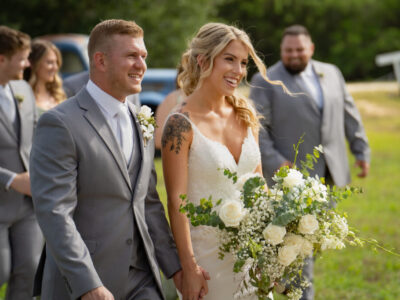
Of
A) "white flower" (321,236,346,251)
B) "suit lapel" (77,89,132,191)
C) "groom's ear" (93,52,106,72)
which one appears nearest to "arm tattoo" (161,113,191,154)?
"suit lapel" (77,89,132,191)

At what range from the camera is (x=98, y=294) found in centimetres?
303

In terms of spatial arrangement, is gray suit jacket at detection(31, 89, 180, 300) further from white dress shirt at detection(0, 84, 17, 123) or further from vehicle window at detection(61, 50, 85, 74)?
vehicle window at detection(61, 50, 85, 74)

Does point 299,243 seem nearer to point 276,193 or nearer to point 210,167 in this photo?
point 276,193

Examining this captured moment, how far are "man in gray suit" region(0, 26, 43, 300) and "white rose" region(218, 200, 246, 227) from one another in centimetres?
208

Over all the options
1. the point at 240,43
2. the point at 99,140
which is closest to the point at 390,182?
the point at 240,43

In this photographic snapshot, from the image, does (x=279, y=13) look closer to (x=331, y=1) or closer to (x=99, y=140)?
(x=331, y=1)

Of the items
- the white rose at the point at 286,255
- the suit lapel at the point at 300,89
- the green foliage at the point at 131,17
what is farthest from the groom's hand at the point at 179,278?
the green foliage at the point at 131,17

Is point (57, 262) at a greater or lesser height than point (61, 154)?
lesser

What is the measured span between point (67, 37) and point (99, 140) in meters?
13.9

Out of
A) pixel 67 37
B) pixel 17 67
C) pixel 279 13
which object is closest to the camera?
pixel 17 67

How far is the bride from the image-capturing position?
3.73m

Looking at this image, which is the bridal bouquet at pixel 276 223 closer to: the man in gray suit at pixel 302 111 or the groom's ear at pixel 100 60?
the groom's ear at pixel 100 60

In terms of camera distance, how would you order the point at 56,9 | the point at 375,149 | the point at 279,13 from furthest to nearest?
the point at 279,13
the point at 56,9
the point at 375,149

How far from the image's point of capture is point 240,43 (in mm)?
3834
